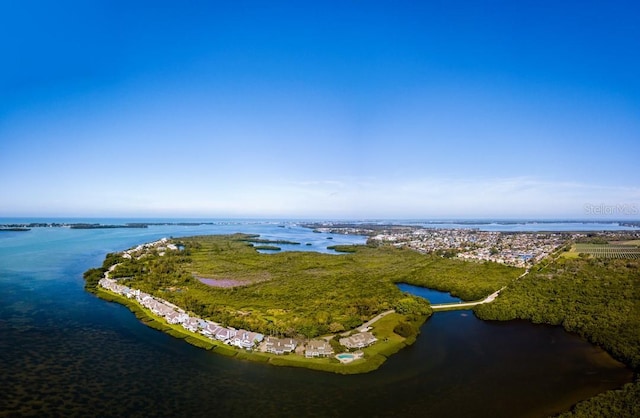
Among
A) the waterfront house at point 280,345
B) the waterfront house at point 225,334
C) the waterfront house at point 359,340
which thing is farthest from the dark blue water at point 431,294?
the waterfront house at point 225,334

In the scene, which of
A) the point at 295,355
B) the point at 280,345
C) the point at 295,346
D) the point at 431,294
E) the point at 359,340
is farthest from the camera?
the point at 431,294

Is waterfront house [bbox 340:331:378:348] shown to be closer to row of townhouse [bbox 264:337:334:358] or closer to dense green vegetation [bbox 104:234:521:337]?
row of townhouse [bbox 264:337:334:358]

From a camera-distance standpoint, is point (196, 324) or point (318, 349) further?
point (196, 324)

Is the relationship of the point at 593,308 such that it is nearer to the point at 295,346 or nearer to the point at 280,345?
the point at 295,346

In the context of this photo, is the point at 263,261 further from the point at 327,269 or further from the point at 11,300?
the point at 11,300

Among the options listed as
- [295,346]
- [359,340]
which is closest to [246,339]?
[295,346]

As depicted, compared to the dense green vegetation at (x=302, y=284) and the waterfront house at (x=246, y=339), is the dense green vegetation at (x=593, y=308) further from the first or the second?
the waterfront house at (x=246, y=339)

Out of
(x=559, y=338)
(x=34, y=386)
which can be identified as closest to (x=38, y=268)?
(x=34, y=386)
